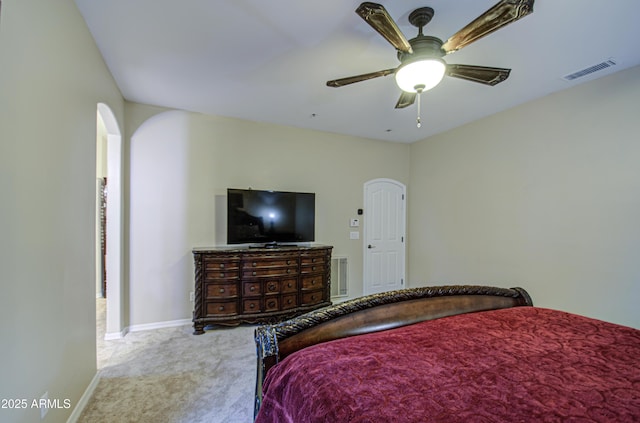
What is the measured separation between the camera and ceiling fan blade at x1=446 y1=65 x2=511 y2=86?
2.07 metres

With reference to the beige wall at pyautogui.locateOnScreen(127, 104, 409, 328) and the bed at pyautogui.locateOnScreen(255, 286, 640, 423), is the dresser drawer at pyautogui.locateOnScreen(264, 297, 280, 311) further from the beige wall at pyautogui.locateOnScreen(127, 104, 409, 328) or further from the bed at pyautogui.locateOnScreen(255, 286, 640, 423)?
the bed at pyautogui.locateOnScreen(255, 286, 640, 423)

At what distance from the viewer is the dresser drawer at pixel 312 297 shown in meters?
3.96

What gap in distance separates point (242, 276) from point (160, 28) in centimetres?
263

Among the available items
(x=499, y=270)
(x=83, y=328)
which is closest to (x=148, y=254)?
(x=83, y=328)

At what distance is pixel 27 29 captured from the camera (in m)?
1.43

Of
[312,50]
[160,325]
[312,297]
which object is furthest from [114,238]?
[312,50]

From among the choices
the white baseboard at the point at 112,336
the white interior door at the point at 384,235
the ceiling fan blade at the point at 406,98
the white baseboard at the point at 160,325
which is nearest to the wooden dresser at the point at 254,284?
the white baseboard at the point at 160,325

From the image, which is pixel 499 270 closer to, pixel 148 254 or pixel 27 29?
pixel 148 254

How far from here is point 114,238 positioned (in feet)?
10.8

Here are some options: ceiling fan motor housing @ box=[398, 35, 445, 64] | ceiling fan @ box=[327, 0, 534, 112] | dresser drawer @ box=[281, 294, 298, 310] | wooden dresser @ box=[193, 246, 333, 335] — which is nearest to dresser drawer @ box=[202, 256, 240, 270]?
wooden dresser @ box=[193, 246, 333, 335]

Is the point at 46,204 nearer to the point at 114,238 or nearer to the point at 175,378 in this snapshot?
the point at 175,378

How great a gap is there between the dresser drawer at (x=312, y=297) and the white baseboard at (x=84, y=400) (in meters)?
2.27

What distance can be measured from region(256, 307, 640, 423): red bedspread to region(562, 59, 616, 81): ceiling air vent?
97.8 inches

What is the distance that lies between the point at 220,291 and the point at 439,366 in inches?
115
